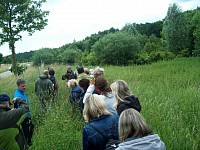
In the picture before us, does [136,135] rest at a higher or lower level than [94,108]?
lower

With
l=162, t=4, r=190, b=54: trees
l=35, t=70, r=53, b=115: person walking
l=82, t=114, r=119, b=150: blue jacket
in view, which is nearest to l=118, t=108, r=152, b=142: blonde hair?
l=82, t=114, r=119, b=150: blue jacket

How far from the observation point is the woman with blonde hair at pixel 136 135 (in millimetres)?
2705

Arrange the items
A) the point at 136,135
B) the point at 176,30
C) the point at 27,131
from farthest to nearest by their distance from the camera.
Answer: the point at 176,30, the point at 27,131, the point at 136,135

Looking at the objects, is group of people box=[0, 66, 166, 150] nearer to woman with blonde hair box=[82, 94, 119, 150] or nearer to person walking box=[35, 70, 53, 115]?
woman with blonde hair box=[82, 94, 119, 150]

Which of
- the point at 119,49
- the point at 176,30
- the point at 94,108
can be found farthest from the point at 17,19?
the point at 176,30

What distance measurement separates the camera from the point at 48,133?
5.64 metres

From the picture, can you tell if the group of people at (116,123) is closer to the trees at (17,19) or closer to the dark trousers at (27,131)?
the dark trousers at (27,131)

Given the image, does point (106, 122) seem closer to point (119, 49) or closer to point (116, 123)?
point (116, 123)

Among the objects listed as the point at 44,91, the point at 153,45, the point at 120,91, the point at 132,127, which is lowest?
the point at 44,91

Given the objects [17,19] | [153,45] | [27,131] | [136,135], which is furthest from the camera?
[153,45]

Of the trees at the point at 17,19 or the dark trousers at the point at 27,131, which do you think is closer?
the dark trousers at the point at 27,131

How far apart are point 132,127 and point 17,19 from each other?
16664mm

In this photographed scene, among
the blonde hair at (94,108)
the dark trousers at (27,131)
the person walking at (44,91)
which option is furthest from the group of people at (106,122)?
the person walking at (44,91)

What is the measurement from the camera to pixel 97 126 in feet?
11.6
